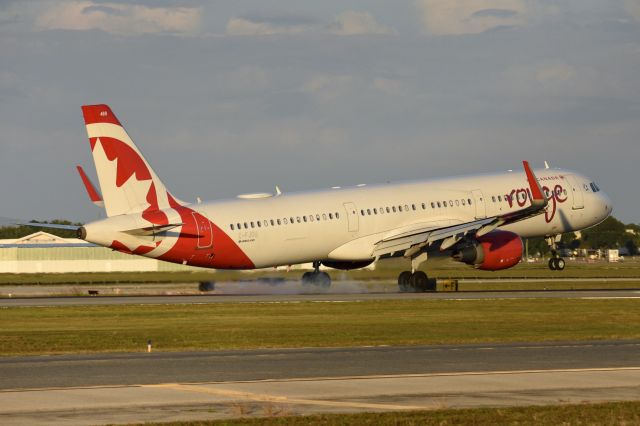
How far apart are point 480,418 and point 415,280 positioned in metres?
42.6

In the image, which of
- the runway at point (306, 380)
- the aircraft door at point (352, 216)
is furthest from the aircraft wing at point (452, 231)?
the runway at point (306, 380)

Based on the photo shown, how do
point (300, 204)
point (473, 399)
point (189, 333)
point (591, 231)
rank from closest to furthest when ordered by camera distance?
point (473, 399), point (189, 333), point (300, 204), point (591, 231)

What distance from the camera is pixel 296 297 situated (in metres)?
58.7

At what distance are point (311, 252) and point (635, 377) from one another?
37488mm

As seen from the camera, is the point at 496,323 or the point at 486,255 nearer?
the point at 496,323

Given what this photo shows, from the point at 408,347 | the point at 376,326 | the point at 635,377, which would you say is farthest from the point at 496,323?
the point at 635,377

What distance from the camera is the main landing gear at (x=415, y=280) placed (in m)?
62.8

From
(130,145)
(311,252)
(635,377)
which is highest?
(130,145)

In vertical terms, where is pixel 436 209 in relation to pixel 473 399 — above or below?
above

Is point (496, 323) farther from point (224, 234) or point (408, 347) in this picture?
point (224, 234)

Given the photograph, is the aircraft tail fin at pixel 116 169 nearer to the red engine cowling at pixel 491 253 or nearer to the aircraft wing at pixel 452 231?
the aircraft wing at pixel 452 231

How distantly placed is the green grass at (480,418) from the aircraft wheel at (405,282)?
41799mm

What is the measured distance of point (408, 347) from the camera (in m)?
34.0

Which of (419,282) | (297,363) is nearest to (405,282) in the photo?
(419,282)
